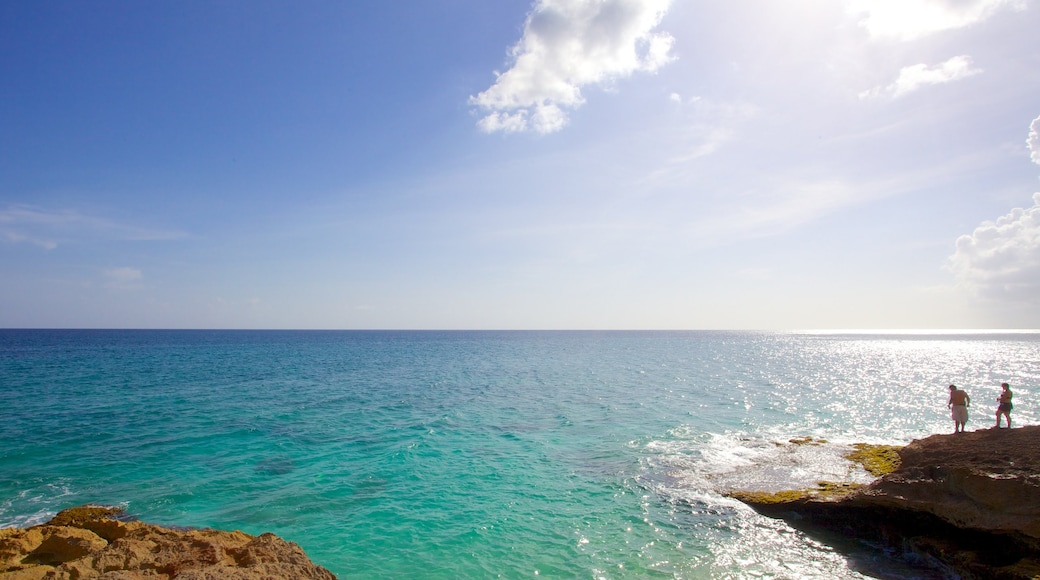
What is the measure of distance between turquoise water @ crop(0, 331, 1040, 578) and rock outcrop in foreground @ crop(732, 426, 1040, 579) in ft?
3.19

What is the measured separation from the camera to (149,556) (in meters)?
7.99

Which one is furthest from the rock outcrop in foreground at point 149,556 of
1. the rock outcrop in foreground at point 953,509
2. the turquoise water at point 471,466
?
the rock outcrop in foreground at point 953,509

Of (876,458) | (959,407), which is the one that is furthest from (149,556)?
(959,407)

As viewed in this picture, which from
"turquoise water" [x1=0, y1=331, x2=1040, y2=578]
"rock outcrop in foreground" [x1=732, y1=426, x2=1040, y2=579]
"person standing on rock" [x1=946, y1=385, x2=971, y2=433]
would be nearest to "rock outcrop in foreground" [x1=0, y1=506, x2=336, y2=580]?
"turquoise water" [x1=0, y1=331, x2=1040, y2=578]

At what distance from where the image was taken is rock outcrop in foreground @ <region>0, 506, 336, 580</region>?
737cm

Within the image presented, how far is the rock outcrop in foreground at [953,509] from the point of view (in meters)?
12.0

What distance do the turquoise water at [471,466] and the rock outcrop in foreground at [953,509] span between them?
97 cm

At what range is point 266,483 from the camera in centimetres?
1903

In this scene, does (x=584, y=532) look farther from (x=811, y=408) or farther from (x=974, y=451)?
(x=811, y=408)

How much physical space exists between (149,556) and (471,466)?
586 inches

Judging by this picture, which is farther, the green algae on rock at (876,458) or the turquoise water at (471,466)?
the green algae on rock at (876,458)

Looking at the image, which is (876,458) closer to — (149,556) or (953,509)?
(953,509)

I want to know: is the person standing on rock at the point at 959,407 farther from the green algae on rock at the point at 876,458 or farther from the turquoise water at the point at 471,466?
the turquoise water at the point at 471,466

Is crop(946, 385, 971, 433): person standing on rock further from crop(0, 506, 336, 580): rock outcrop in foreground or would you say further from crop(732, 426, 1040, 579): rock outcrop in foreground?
crop(0, 506, 336, 580): rock outcrop in foreground
